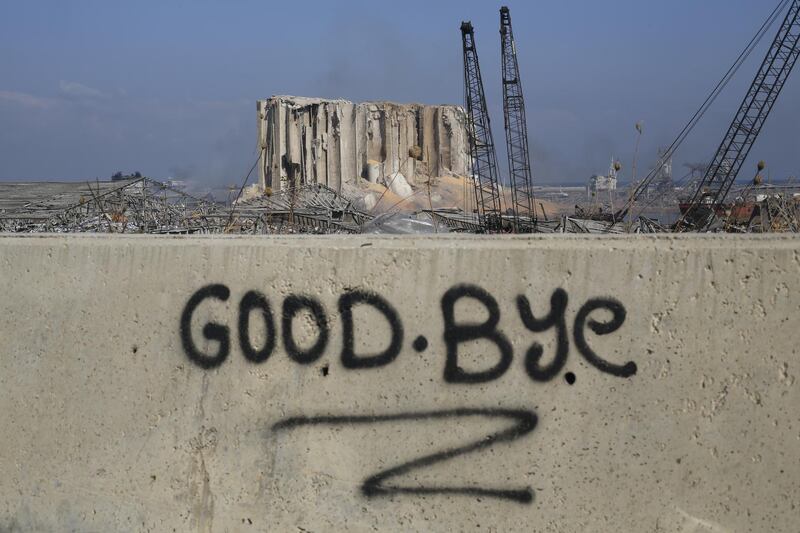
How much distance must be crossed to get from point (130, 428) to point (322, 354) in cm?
81

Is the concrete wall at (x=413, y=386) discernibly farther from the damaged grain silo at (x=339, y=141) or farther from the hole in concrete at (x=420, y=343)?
the damaged grain silo at (x=339, y=141)

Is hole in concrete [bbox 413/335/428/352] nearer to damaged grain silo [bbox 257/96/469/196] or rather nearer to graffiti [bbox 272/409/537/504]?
graffiti [bbox 272/409/537/504]

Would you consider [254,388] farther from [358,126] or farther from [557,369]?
[358,126]

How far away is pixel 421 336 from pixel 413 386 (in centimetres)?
17

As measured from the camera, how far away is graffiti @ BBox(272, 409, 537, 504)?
2809 millimetres

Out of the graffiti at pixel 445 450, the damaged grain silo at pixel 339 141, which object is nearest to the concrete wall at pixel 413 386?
the graffiti at pixel 445 450

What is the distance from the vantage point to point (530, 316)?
2824mm

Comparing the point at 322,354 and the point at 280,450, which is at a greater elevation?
the point at 322,354

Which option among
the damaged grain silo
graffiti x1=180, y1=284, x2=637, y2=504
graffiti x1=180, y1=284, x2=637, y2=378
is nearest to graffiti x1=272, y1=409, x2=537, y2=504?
graffiti x1=180, y1=284, x2=637, y2=504

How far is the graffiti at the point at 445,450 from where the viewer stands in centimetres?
281

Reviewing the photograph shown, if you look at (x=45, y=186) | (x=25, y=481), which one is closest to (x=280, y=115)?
(x=45, y=186)

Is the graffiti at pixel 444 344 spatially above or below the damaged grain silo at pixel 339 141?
below

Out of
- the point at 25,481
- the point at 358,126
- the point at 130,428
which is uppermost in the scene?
the point at 358,126

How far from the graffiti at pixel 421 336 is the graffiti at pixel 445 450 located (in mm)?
122
